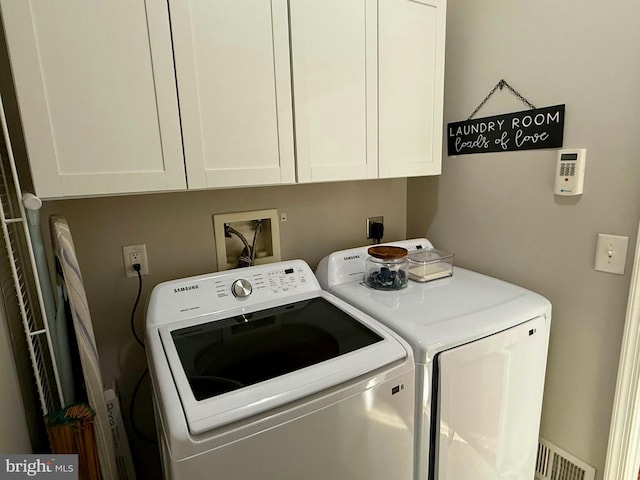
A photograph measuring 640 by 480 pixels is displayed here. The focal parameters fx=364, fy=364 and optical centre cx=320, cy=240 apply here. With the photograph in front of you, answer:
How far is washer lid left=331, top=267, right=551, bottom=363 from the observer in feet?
3.53

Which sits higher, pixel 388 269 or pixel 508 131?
pixel 508 131

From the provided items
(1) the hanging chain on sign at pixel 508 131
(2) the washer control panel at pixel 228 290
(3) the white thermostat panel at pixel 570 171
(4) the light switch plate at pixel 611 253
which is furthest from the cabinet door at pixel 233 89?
(4) the light switch plate at pixel 611 253

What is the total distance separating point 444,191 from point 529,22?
2.42 feet

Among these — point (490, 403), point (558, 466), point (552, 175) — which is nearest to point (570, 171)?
point (552, 175)

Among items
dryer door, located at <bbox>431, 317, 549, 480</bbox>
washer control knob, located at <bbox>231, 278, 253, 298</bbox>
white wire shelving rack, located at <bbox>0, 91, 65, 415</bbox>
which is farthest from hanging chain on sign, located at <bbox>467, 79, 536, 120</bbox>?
white wire shelving rack, located at <bbox>0, 91, 65, 415</bbox>

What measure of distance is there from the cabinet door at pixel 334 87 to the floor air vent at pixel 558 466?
1.34 m

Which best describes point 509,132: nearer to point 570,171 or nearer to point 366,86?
point 570,171

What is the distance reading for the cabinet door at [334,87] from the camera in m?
1.21

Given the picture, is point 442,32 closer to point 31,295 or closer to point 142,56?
point 142,56

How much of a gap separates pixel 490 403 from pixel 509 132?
1.01m

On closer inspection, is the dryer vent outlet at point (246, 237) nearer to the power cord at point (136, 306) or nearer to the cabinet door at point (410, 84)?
the power cord at point (136, 306)

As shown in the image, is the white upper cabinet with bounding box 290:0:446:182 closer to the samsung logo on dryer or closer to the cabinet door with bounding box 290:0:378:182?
the cabinet door with bounding box 290:0:378:182

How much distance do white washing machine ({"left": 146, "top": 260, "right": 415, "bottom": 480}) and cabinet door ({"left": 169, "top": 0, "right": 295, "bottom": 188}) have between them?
425mm

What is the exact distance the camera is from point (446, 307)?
1241mm
